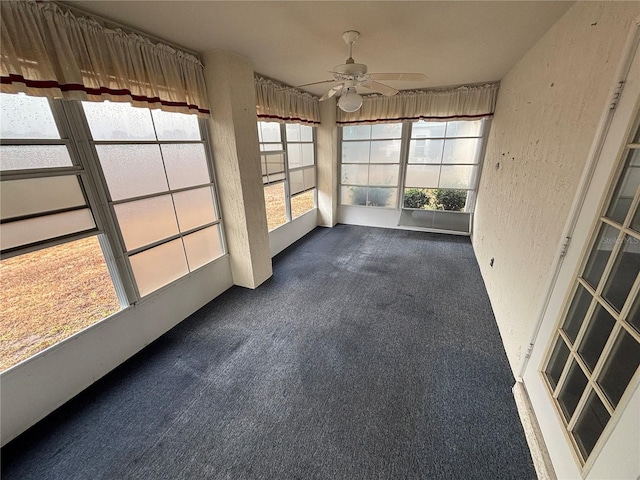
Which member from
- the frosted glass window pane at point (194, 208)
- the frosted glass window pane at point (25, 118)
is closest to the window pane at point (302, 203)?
the frosted glass window pane at point (194, 208)

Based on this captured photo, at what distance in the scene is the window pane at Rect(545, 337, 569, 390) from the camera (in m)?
1.34

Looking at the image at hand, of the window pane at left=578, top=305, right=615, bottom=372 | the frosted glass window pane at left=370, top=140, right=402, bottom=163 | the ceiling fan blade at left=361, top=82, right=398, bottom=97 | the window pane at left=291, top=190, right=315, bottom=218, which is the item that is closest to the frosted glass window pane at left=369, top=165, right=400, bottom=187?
the frosted glass window pane at left=370, top=140, right=402, bottom=163

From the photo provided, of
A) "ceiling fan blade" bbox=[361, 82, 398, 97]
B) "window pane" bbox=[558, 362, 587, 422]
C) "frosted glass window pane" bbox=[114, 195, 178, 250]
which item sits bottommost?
"window pane" bbox=[558, 362, 587, 422]

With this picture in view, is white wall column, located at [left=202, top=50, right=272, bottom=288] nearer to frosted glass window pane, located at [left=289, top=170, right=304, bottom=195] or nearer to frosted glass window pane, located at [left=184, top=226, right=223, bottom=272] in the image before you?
frosted glass window pane, located at [left=184, top=226, right=223, bottom=272]

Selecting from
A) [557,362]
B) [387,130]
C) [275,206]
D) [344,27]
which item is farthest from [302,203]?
[557,362]

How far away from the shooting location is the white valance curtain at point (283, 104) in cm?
302

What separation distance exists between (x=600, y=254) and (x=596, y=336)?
37cm

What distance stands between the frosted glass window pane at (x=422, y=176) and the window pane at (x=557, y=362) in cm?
366

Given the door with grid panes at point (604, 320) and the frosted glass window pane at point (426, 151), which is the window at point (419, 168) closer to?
the frosted glass window pane at point (426, 151)

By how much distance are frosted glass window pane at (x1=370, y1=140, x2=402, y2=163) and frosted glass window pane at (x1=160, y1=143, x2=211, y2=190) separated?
325 cm

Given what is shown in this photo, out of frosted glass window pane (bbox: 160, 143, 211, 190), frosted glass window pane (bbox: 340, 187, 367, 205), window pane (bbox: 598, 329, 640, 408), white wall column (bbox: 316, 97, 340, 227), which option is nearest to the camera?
window pane (bbox: 598, 329, 640, 408)

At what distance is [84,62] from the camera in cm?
157

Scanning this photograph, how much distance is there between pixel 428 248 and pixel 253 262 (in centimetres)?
280

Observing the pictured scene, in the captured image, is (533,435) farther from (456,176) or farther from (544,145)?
(456,176)
